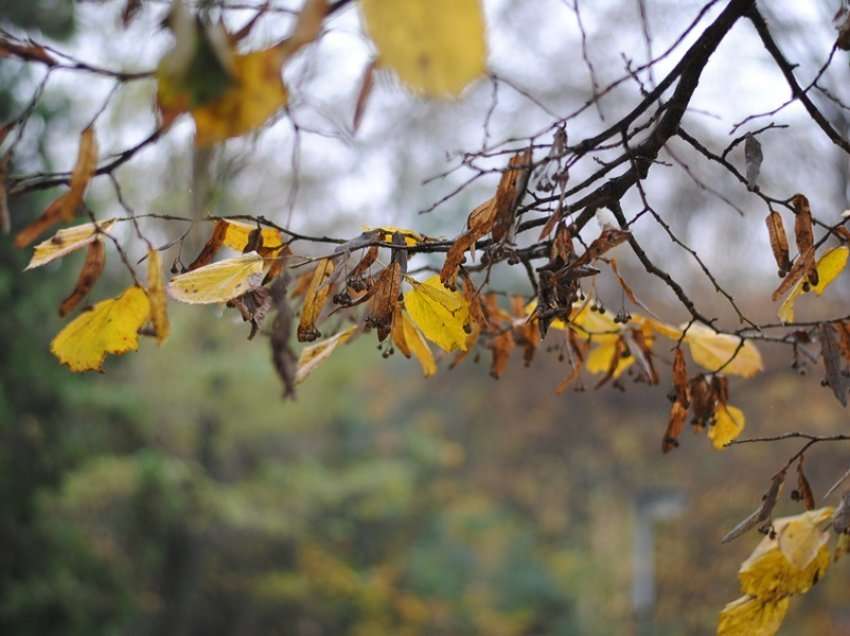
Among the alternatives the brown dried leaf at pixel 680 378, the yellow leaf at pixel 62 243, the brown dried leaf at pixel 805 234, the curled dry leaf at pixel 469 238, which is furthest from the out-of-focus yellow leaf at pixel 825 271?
the yellow leaf at pixel 62 243

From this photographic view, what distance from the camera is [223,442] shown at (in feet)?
23.9

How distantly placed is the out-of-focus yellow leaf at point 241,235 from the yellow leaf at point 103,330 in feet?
0.55

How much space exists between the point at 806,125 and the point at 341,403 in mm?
4363

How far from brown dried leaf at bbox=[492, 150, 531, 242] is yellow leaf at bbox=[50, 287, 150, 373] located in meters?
0.38

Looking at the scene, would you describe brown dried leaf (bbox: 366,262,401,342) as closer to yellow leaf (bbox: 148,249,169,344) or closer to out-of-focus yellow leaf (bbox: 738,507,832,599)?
yellow leaf (bbox: 148,249,169,344)

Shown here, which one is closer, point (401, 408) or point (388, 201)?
point (388, 201)

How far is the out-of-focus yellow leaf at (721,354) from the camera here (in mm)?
1277

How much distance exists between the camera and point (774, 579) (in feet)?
3.49

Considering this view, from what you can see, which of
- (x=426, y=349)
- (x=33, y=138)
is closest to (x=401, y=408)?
(x=33, y=138)

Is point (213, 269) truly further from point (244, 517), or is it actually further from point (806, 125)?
point (244, 517)

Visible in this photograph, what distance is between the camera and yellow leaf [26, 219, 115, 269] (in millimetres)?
880

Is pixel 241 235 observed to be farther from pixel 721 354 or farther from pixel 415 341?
pixel 721 354

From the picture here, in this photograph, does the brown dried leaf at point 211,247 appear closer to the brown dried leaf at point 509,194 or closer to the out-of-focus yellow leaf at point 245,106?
the brown dried leaf at point 509,194

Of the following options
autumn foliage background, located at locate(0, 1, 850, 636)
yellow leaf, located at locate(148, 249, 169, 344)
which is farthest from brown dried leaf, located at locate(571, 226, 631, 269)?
autumn foliage background, located at locate(0, 1, 850, 636)
